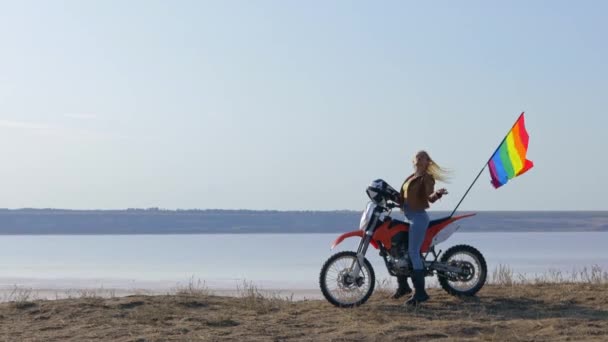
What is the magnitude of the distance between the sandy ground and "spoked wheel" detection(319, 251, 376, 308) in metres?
0.16

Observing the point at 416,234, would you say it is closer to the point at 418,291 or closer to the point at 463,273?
the point at 418,291

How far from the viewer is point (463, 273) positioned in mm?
12336

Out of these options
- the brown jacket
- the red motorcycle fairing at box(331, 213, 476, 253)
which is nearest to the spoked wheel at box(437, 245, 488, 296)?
the red motorcycle fairing at box(331, 213, 476, 253)

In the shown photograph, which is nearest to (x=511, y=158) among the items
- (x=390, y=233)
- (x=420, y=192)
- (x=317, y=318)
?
(x=420, y=192)

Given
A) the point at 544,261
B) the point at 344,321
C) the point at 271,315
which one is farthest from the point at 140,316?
the point at 544,261

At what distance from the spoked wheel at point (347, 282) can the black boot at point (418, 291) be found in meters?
0.43

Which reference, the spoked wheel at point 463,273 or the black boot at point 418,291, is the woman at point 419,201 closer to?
the black boot at point 418,291

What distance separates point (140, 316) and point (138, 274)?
18.6 metres

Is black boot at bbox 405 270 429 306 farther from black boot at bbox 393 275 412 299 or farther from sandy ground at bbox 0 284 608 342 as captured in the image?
black boot at bbox 393 275 412 299

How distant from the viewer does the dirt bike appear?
12031mm

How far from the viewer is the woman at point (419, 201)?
11938 mm

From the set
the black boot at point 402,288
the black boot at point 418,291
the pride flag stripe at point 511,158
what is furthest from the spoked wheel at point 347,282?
the pride flag stripe at point 511,158

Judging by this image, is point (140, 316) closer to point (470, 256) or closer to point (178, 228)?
point (470, 256)

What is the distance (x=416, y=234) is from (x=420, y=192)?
44 centimetres
